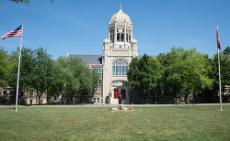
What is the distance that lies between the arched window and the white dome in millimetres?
12884

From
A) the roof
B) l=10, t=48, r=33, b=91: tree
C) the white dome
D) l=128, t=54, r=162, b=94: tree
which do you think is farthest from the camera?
the roof

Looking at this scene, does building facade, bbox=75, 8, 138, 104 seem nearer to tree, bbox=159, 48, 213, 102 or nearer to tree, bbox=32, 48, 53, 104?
tree, bbox=159, 48, 213, 102

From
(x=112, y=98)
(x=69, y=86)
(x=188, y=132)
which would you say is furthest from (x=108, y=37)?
(x=188, y=132)

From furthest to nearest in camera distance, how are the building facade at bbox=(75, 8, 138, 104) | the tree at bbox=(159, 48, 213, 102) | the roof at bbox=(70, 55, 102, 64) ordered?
the roof at bbox=(70, 55, 102, 64), the building facade at bbox=(75, 8, 138, 104), the tree at bbox=(159, 48, 213, 102)

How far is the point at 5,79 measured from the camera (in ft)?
180

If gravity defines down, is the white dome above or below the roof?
above

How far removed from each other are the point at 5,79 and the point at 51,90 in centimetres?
927

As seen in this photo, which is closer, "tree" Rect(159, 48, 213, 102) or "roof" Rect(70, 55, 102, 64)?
"tree" Rect(159, 48, 213, 102)

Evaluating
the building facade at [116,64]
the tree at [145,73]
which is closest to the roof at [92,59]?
the building facade at [116,64]

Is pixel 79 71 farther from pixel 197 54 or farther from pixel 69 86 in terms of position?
pixel 197 54

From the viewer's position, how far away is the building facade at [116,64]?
2894 inches

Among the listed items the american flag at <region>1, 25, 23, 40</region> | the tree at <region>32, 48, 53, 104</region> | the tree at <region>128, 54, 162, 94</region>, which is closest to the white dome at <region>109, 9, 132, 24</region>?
the tree at <region>128, 54, 162, 94</region>

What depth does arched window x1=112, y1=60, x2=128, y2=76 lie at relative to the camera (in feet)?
245

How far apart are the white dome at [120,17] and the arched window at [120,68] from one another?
42.3 feet
